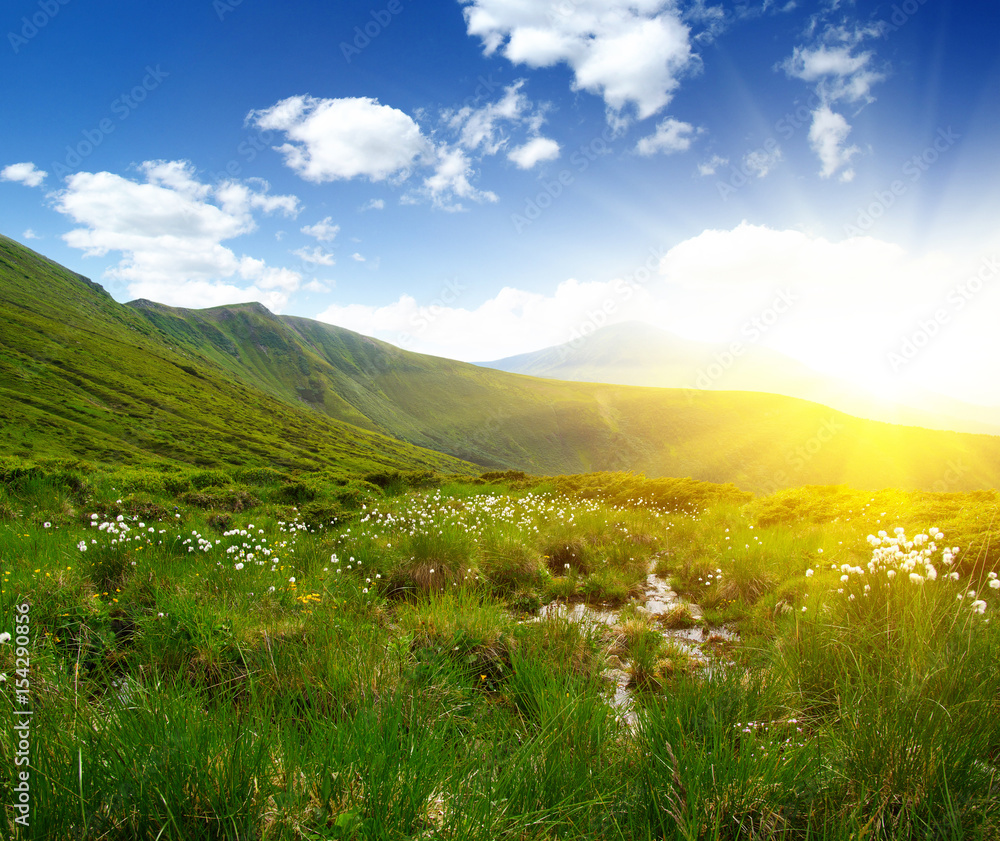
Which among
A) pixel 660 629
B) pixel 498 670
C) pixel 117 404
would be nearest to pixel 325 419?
pixel 117 404

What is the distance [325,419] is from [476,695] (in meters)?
118

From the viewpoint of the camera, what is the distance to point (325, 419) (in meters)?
114

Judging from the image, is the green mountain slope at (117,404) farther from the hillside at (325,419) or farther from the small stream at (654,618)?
the small stream at (654,618)

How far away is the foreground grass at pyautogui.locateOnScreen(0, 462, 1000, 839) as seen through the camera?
1.91 metres

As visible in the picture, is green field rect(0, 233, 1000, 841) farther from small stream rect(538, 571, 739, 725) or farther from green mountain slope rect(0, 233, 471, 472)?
green mountain slope rect(0, 233, 471, 472)

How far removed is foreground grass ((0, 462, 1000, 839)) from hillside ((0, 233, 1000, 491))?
26937 millimetres

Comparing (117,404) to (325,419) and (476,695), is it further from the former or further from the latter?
(476,695)

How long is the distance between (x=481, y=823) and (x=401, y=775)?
0.42 meters

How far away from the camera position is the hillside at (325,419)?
4506cm

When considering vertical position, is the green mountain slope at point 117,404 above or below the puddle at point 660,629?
above

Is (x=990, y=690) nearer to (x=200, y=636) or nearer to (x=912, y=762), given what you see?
(x=912, y=762)

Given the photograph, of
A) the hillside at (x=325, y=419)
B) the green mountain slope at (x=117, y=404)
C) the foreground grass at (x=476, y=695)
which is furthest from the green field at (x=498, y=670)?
the hillside at (x=325, y=419)

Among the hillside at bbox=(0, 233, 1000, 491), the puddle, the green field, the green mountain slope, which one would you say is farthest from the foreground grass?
the hillside at bbox=(0, 233, 1000, 491)

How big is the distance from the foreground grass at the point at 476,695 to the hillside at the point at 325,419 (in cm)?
2694
